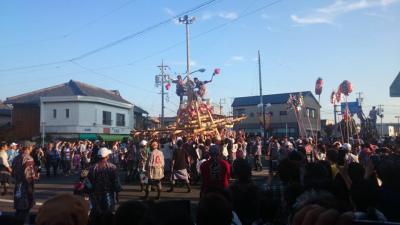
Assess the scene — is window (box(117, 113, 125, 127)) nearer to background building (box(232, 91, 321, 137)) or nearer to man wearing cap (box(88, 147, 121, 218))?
background building (box(232, 91, 321, 137))

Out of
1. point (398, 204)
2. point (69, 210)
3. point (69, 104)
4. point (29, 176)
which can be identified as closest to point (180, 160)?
point (29, 176)

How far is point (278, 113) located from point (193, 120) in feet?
145

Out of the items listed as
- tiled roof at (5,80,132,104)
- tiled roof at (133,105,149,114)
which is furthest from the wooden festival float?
tiled roof at (133,105,149,114)

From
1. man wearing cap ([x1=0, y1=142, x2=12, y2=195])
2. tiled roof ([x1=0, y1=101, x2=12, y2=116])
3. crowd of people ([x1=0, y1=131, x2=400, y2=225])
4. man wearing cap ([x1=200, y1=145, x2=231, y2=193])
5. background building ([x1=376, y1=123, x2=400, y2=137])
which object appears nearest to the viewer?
crowd of people ([x1=0, y1=131, x2=400, y2=225])

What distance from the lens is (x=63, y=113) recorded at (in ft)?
135

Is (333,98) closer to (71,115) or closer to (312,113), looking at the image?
(71,115)

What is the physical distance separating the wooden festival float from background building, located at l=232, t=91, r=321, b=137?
39.0m

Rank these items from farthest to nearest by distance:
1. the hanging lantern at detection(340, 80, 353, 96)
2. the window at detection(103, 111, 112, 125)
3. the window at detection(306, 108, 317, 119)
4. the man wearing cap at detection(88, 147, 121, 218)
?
1. the window at detection(306, 108, 317, 119)
2. the window at detection(103, 111, 112, 125)
3. the hanging lantern at detection(340, 80, 353, 96)
4. the man wearing cap at detection(88, 147, 121, 218)

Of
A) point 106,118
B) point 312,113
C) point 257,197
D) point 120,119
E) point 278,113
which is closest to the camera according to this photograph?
point 257,197

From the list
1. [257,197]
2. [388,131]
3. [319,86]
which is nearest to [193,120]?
[319,86]

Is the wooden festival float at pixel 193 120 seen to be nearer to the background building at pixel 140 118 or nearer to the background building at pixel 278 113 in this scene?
the background building at pixel 140 118

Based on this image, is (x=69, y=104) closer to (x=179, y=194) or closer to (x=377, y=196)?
(x=179, y=194)

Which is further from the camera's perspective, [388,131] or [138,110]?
[388,131]

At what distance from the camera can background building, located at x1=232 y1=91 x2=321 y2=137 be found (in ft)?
204
